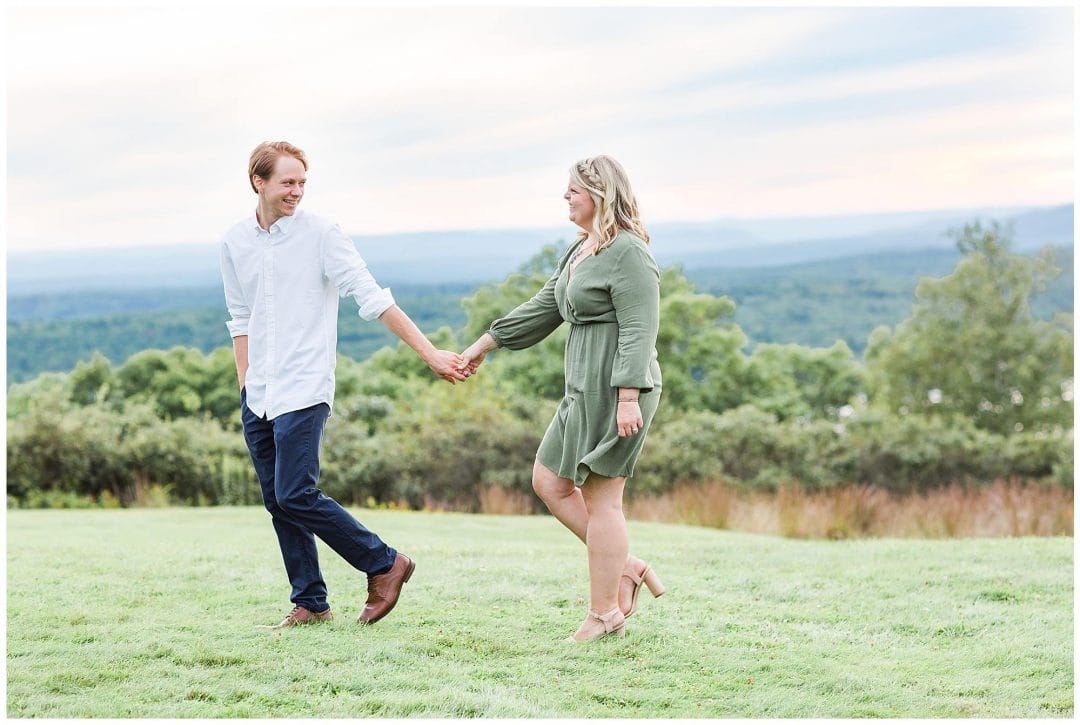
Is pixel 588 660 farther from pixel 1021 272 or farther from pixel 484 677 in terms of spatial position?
pixel 1021 272

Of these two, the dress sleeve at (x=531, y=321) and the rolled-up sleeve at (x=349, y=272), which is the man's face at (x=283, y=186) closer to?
the rolled-up sleeve at (x=349, y=272)

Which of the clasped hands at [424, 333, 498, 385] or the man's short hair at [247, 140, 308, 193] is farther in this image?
the clasped hands at [424, 333, 498, 385]

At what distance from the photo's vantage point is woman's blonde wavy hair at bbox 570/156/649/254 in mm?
4648

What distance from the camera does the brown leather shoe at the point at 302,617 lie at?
5.03m

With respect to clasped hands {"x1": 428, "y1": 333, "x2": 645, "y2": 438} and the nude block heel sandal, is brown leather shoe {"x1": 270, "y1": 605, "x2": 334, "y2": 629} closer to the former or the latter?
clasped hands {"x1": 428, "y1": 333, "x2": 645, "y2": 438}

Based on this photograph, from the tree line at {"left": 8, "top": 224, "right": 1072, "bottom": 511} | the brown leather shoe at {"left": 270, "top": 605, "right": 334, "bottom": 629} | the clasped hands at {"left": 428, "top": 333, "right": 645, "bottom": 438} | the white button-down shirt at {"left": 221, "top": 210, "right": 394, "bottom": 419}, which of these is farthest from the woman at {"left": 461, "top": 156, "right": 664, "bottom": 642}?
the tree line at {"left": 8, "top": 224, "right": 1072, "bottom": 511}

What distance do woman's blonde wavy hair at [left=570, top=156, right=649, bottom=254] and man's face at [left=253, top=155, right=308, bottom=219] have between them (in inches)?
45.4

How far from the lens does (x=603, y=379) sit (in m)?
4.75

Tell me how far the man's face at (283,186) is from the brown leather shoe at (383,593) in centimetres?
158

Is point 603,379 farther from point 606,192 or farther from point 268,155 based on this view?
point 268,155

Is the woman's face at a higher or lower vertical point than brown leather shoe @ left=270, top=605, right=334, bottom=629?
higher

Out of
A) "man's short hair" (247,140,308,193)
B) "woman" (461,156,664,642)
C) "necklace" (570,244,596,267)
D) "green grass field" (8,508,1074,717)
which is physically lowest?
"green grass field" (8,508,1074,717)

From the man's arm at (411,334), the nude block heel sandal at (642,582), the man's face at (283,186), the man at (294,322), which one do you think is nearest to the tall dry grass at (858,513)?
the nude block heel sandal at (642,582)

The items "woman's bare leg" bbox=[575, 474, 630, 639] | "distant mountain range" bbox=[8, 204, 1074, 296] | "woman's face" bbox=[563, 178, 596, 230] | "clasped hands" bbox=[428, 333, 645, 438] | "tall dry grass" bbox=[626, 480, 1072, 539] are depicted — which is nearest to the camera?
"woman's face" bbox=[563, 178, 596, 230]
